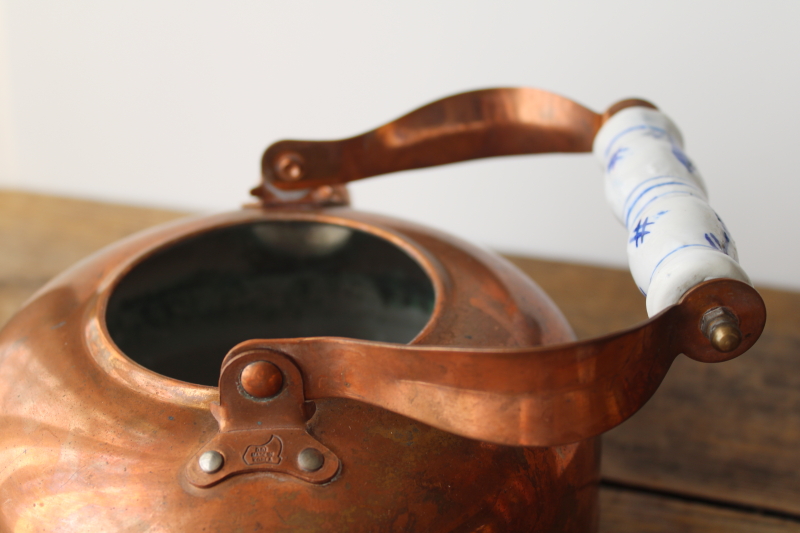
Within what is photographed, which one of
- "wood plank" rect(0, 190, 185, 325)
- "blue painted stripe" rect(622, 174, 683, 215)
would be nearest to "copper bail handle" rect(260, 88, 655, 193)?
"blue painted stripe" rect(622, 174, 683, 215)

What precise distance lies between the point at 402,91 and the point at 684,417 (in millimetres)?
545

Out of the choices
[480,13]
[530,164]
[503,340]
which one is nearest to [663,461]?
[503,340]

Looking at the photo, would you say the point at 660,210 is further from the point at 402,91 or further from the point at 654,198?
the point at 402,91

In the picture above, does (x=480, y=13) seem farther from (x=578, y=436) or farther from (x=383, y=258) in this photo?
(x=578, y=436)

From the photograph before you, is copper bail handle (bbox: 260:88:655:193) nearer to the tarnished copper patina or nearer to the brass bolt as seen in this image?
the tarnished copper patina

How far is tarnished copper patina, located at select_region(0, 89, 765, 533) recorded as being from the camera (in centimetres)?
36

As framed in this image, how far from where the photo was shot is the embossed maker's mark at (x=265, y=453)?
1.30ft

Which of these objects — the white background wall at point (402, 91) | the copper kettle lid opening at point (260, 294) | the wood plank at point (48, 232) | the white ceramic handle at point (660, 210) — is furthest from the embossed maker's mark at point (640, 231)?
the wood plank at point (48, 232)

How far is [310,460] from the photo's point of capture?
1.30ft

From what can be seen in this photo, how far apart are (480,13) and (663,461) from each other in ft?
1.87

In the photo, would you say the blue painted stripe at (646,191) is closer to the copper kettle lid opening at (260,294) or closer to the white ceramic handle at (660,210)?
the white ceramic handle at (660,210)

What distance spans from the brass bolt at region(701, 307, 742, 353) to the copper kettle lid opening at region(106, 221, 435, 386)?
279 millimetres

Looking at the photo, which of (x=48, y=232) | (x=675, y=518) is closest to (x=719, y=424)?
(x=675, y=518)

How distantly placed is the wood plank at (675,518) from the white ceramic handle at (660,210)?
31cm
